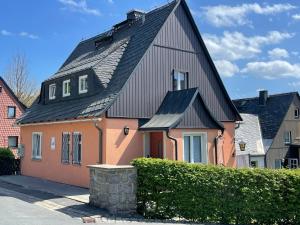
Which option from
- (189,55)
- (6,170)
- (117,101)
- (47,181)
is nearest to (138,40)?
(189,55)

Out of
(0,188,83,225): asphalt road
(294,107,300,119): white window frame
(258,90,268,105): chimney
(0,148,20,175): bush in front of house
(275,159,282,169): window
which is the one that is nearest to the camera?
(0,188,83,225): asphalt road

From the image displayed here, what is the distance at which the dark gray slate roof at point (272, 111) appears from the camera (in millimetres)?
41322

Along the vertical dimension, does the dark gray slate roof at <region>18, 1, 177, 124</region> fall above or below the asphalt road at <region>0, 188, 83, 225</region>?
above

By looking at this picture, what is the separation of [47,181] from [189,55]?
990 centimetres

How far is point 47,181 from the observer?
20656mm

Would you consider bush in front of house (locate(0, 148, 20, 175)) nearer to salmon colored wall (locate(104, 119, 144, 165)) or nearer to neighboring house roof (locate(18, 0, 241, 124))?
neighboring house roof (locate(18, 0, 241, 124))

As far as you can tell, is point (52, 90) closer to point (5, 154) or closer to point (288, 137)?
point (5, 154)

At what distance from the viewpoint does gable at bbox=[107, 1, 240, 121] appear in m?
17.8

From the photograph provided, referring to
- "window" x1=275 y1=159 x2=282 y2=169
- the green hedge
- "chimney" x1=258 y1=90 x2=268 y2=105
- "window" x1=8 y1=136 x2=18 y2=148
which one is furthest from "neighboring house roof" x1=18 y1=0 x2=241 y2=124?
"chimney" x1=258 y1=90 x2=268 y2=105

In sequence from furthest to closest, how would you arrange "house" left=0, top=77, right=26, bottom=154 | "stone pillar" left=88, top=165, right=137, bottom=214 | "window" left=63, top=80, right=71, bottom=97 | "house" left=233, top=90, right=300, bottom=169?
"house" left=233, top=90, right=300, bottom=169, "house" left=0, top=77, right=26, bottom=154, "window" left=63, top=80, right=71, bottom=97, "stone pillar" left=88, top=165, right=137, bottom=214

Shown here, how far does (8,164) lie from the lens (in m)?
25.0

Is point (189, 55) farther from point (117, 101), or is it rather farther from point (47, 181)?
point (47, 181)

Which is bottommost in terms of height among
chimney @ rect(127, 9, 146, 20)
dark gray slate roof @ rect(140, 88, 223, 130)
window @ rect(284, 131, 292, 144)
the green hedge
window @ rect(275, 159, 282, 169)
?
window @ rect(275, 159, 282, 169)

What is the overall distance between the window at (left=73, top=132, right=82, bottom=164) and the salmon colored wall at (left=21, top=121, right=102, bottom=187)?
0.25m
